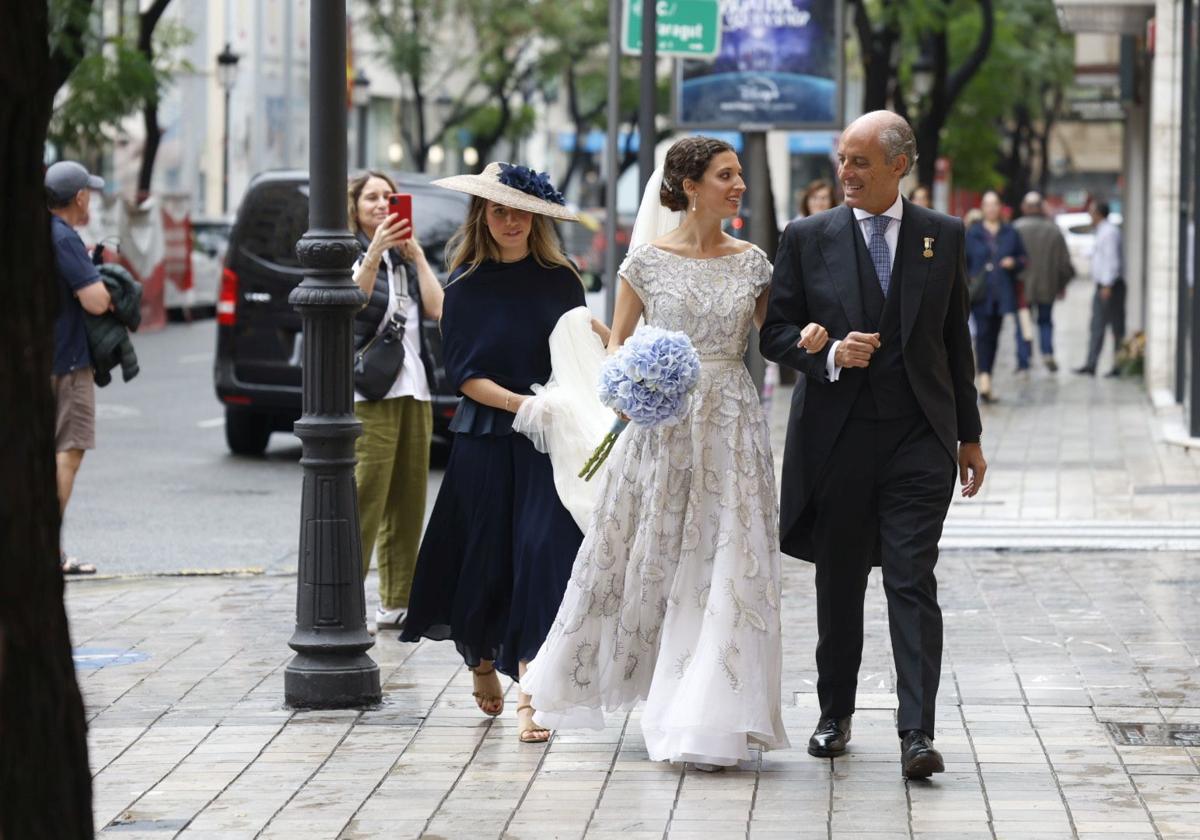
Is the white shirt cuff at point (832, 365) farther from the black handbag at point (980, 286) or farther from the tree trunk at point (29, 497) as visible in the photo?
the black handbag at point (980, 286)

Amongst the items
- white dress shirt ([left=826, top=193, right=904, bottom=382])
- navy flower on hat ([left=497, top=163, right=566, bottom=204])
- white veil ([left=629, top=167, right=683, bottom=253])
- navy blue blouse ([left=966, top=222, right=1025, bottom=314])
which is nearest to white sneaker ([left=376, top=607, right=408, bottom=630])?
navy flower on hat ([left=497, top=163, right=566, bottom=204])

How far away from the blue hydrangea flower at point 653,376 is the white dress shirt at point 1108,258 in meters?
19.2

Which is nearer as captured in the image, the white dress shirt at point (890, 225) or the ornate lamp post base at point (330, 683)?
the white dress shirt at point (890, 225)

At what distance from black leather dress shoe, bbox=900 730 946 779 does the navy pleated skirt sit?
4.16ft

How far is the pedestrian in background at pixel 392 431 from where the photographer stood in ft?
29.6

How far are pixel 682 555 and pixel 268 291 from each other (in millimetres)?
8982

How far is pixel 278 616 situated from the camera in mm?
9320

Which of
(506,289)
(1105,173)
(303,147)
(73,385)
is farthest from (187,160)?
(1105,173)

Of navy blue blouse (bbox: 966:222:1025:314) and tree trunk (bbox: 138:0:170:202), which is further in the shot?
tree trunk (bbox: 138:0:170:202)

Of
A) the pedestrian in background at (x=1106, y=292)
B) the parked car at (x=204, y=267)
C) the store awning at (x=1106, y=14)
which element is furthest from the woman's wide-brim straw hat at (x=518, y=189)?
the parked car at (x=204, y=267)

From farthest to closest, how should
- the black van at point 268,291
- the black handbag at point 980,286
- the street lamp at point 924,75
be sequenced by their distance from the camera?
the street lamp at point 924,75
the black handbag at point 980,286
the black van at point 268,291

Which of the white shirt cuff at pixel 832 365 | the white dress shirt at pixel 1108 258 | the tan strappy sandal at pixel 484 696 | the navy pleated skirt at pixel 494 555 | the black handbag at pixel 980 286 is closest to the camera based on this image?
the white shirt cuff at pixel 832 365

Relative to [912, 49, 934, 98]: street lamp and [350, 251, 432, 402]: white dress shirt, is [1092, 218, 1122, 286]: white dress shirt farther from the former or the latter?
[350, 251, 432, 402]: white dress shirt

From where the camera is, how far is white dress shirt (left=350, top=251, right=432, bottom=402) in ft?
29.8
